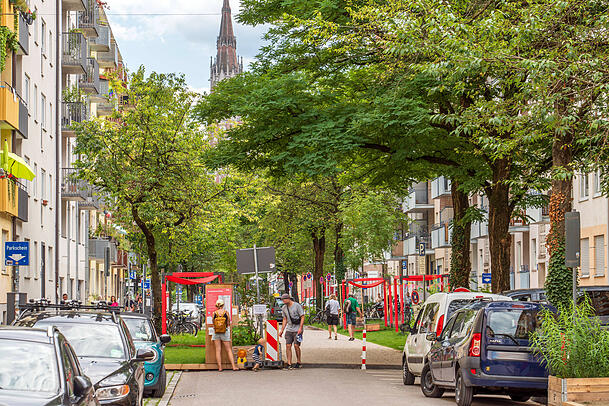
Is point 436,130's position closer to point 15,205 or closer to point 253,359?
point 253,359

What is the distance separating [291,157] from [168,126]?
1228 cm

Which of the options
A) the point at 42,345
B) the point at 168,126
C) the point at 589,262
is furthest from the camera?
the point at 589,262

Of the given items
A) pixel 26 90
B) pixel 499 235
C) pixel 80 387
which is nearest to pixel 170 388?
pixel 499 235

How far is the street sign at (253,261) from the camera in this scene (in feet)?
102

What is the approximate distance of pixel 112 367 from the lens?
14.0 metres

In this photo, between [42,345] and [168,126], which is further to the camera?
[168,126]

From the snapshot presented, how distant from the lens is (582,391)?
1588 centimetres

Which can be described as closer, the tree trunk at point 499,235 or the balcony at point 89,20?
the tree trunk at point 499,235

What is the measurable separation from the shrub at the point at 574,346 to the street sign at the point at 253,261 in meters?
14.7

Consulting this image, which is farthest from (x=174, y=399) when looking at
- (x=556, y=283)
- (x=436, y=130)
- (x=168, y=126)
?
(x=168, y=126)

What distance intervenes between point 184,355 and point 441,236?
47101 mm

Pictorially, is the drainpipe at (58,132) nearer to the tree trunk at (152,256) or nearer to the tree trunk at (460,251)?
the tree trunk at (152,256)

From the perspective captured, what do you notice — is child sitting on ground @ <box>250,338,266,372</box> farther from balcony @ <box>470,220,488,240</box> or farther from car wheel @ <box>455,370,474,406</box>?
balcony @ <box>470,220,488,240</box>

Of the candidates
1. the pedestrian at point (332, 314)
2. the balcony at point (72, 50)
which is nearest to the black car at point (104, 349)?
the pedestrian at point (332, 314)
